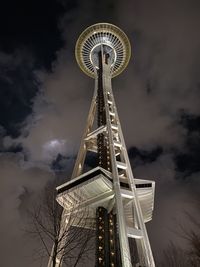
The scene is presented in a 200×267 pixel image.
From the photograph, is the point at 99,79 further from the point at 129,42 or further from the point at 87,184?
the point at 87,184

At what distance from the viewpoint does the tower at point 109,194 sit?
25641 mm

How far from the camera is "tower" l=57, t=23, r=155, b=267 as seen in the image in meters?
25.6

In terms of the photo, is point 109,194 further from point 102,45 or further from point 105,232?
point 102,45

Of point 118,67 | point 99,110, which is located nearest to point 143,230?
point 99,110

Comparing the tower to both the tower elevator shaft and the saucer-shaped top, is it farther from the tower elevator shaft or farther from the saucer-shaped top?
the saucer-shaped top

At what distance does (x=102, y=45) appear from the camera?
55.2 metres

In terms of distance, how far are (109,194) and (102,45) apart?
35.1 m

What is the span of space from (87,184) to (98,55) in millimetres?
34210

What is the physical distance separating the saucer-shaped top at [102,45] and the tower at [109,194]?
9.55 meters

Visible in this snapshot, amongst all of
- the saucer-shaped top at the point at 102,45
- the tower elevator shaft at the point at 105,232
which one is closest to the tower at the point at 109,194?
the tower elevator shaft at the point at 105,232

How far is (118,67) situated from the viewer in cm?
5666

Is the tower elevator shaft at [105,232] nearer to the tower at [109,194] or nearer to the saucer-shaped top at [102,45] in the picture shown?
the tower at [109,194]

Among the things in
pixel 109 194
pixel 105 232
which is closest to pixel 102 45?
pixel 109 194

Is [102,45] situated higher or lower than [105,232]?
higher
